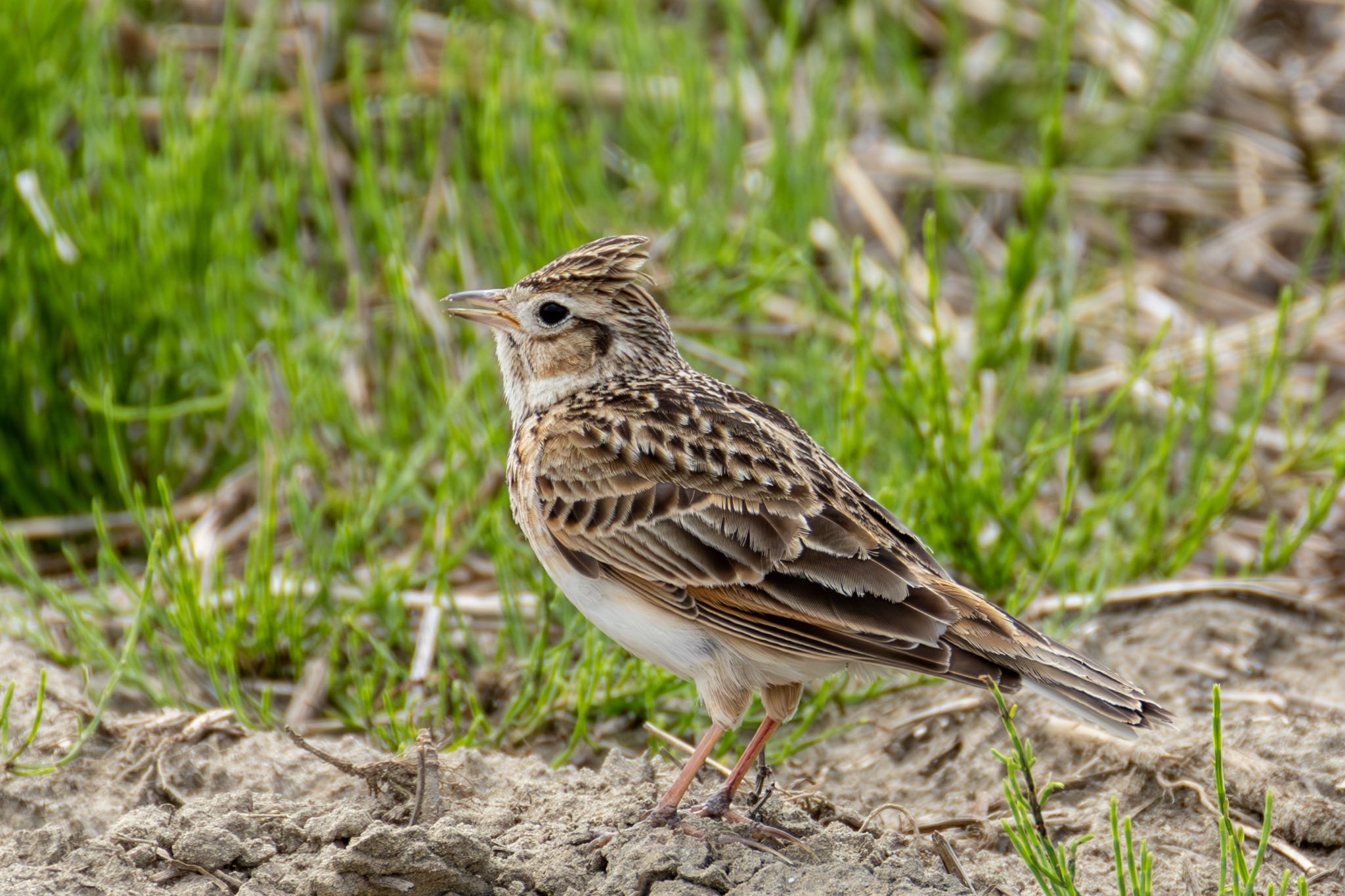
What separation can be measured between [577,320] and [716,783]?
1477 mm

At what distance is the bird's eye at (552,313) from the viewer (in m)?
4.89

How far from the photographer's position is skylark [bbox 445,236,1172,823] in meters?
3.85

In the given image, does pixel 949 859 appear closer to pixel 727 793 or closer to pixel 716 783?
pixel 727 793

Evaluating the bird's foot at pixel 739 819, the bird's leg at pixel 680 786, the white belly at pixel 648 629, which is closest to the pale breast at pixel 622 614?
the white belly at pixel 648 629

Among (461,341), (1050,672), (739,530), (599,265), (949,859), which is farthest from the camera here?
(461,341)

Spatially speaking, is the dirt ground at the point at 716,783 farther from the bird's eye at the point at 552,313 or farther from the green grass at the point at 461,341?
the bird's eye at the point at 552,313

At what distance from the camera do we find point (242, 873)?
12.3ft

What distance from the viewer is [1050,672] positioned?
Answer: 3803mm

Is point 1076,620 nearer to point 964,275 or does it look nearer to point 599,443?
point 599,443

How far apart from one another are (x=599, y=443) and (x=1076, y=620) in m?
1.96

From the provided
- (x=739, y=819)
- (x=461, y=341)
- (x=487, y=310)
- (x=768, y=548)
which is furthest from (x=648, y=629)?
(x=461, y=341)

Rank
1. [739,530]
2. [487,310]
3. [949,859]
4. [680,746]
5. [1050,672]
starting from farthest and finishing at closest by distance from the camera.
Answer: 1. [487,310]
2. [680,746]
3. [739,530]
4. [949,859]
5. [1050,672]

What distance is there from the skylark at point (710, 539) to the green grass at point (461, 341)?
0.68m

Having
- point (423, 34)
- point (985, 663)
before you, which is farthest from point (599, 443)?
point (423, 34)
